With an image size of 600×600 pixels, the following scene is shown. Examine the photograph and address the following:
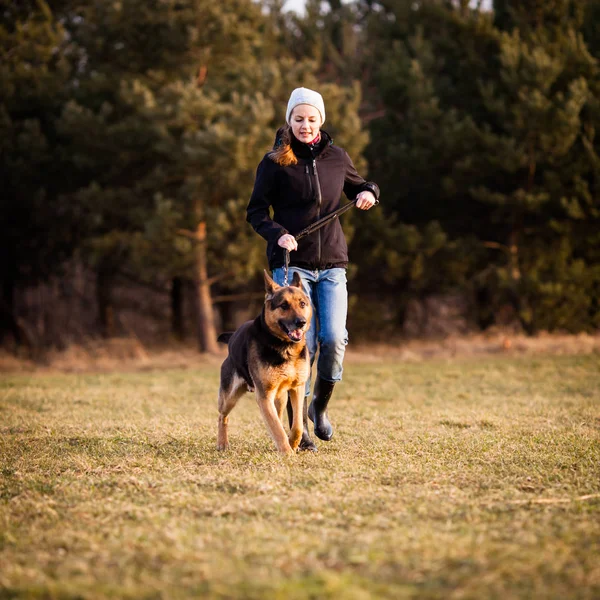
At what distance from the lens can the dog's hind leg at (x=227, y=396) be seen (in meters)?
5.96

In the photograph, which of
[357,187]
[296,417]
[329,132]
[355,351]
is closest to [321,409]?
[296,417]

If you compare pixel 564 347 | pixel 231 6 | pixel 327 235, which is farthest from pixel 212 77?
pixel 327 235

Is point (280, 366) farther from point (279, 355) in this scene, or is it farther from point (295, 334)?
point (295, 334)

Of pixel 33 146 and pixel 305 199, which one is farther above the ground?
pixel 33 146

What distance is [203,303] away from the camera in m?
18.6

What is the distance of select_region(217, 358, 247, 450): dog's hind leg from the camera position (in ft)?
19.6

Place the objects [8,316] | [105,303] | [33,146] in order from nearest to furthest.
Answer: [33,146] → [8,316] → [105,303]

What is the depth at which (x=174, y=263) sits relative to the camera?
57.3 ft

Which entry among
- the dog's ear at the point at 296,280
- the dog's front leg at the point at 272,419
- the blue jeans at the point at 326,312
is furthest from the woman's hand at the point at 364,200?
the dog's front leg at the point at 272,419

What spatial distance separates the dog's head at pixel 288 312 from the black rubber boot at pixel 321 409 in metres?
0.76

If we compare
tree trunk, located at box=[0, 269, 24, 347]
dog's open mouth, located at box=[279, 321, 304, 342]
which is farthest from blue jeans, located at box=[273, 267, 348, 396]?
tree trunk, located at box=[0, 269, 24, 347]

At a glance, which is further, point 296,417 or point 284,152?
point 284,152

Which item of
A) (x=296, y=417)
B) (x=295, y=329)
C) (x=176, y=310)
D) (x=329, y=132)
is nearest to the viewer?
(x=295, y=329)

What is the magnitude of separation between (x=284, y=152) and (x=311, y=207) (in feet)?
1.55
